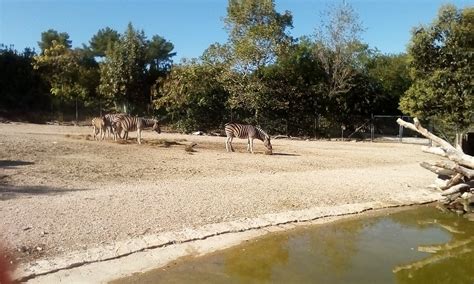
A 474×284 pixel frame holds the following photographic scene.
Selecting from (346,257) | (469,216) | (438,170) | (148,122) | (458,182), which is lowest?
(346,257)

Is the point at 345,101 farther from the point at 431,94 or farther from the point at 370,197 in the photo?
the point at 370,197

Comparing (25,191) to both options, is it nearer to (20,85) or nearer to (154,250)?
(154,250)

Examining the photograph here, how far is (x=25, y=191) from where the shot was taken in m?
9.84

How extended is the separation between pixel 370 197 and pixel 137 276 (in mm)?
6926

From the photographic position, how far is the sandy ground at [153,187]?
7707 millimetres

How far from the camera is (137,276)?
6336 millimetres

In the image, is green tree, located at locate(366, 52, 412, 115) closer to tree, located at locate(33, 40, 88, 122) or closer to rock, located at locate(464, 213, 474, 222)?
tree, located at locate(33, 40, 88, 122)

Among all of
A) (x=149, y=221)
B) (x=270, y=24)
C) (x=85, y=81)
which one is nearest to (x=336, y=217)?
(x=149, y=221)

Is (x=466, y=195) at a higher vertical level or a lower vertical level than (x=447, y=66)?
lower

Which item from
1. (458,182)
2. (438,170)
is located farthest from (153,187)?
(438,170)

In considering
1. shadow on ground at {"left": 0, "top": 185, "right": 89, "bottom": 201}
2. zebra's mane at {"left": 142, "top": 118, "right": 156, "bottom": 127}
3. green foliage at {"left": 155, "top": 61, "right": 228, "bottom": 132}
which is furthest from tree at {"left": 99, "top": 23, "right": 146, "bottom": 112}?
shadow on ground at {"left": 0, "top": 185, "right": 89, "bottom": 201}

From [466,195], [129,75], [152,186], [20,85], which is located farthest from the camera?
→ [20,85]

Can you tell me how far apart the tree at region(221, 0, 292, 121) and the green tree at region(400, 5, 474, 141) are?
7.52 m

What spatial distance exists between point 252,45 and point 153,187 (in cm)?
1852
